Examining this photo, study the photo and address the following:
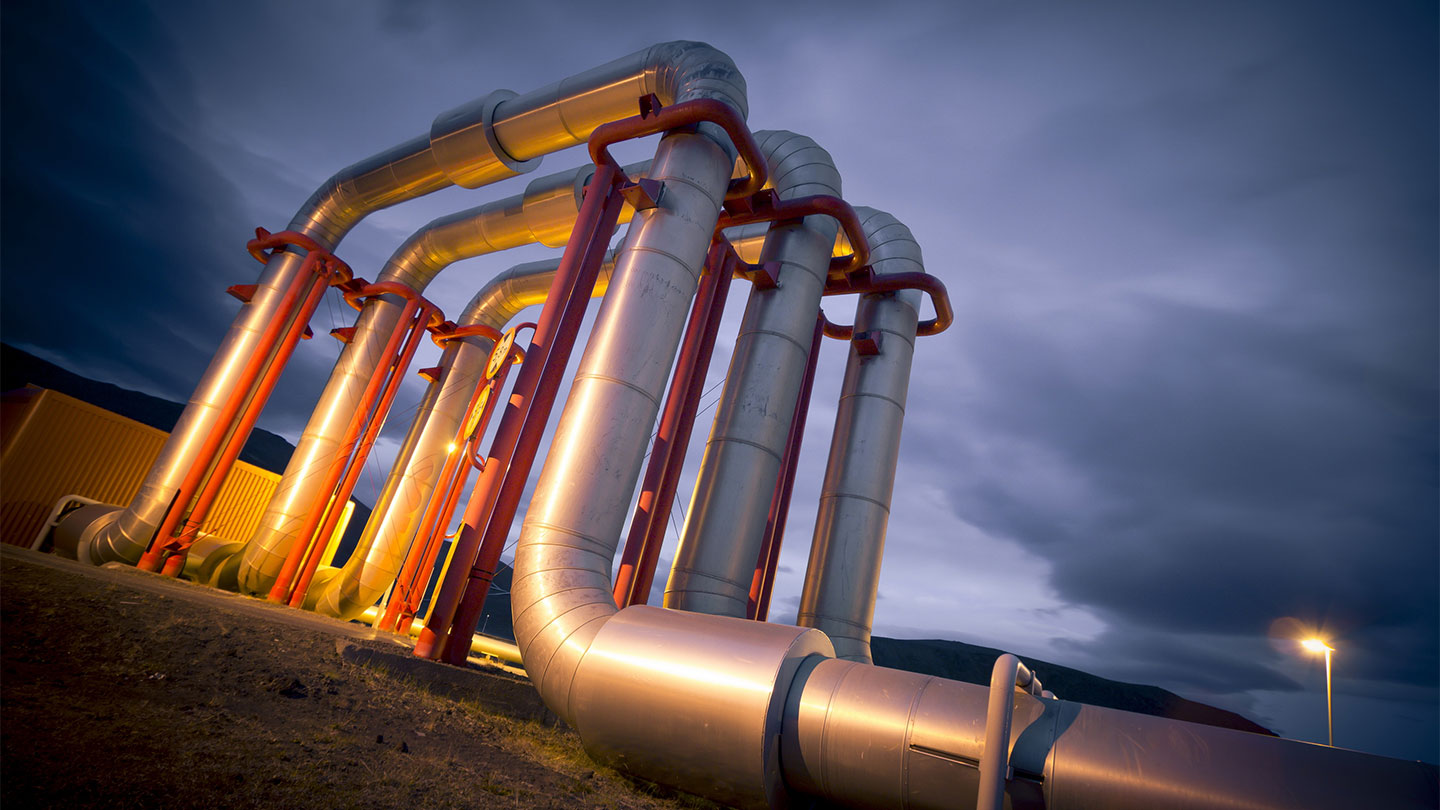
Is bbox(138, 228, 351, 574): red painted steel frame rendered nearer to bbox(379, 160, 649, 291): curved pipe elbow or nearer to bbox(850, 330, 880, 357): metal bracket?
bbox(379, 160, 649, 291): curved pipe elbow

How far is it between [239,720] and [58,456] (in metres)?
19.2

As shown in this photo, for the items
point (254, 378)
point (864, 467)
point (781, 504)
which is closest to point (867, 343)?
point (864, 467)

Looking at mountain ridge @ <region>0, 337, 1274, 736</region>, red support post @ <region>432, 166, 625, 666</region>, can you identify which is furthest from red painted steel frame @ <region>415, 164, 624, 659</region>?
mountain ridge @ <region>0, 337, 1274, 736</region>

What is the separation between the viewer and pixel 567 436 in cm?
780

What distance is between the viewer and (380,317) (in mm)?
16359

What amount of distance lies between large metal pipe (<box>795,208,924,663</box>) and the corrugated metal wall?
19234 mm

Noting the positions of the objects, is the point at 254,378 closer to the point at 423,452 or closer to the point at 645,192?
the point at 423,452

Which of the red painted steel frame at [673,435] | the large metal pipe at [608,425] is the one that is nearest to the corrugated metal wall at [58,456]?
the red painted steel frame at [673,435]

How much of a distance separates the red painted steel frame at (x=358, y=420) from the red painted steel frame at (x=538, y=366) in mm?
7863

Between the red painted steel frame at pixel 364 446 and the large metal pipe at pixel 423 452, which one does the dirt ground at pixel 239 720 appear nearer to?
the red painted steel frame at pixel 364 446

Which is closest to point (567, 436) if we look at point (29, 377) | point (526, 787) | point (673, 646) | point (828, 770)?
point (673, 646)

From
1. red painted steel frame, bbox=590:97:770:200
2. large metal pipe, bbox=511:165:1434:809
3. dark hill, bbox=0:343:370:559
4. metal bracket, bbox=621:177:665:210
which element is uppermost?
dark hill, bbox=0:343:370:559

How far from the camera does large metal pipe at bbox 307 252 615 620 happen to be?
15.5 metres

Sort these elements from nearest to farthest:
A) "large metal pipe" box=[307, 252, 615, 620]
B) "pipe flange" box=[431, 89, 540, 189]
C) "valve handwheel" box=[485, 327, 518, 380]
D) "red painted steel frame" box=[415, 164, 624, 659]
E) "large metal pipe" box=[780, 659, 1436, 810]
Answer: "large metal pipe" box=[780, 659, 1436, 810]
"red painted steel frame" box=[415, 164, 624, 659]
"valve handwheel" box=[485, 327, 518, 380]
"pipe flange" box=[431, 89, 540, 189]
"large metal pipe" box=[307, 252, 615, 620]
